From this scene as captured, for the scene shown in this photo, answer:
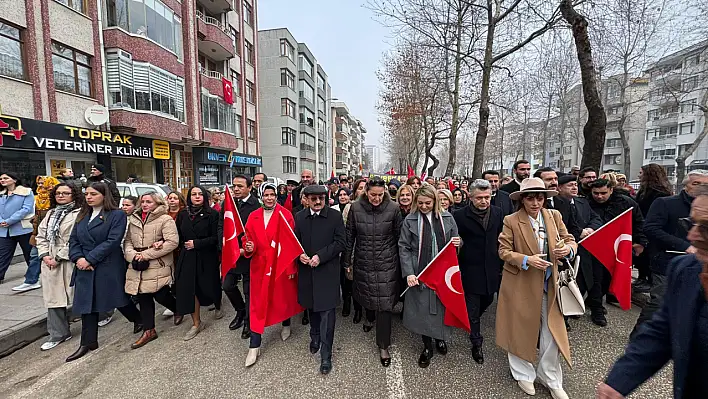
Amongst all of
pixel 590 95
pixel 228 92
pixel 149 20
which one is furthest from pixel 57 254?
pixel 228 92

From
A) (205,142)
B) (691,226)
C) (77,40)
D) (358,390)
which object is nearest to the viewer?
(691,226)

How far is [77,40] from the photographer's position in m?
12.7

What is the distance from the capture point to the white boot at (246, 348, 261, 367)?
11.7ft

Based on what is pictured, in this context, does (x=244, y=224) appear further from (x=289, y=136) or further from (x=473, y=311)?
(x=289, y=136)

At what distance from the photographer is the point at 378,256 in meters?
3.75

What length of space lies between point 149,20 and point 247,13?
1434 cm

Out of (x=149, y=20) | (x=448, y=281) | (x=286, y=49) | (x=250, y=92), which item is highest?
(x=286, y=49)

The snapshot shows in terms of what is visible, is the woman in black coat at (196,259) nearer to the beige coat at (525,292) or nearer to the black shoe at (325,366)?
the black shoe at (325,366)

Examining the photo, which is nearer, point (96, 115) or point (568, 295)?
point (568, 295)

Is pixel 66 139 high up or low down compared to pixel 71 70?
down

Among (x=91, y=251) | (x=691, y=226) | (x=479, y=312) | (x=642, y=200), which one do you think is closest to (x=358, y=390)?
(x=479, y=312)

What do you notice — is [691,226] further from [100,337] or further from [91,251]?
[100,337]

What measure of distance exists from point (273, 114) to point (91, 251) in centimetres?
3548

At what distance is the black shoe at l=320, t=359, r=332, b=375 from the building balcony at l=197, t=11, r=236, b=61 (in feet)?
73.0
